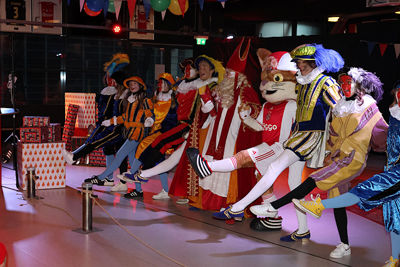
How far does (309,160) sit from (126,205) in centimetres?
239

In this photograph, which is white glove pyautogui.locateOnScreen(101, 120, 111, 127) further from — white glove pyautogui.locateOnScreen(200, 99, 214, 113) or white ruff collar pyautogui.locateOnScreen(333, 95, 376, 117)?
white ruff collar pyautogui.locateOnScreen(333, 95, 376, 117)

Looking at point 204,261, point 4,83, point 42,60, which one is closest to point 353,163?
point 204,261

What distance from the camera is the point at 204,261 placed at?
4371 millimetres

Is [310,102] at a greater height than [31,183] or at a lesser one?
greater

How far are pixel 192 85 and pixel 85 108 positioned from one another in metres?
4.51

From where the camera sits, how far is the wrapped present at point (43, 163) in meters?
7.01

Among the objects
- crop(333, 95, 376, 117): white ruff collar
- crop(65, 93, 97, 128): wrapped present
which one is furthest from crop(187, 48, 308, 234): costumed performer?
crop(65, 93, 97, 128): wrapped present

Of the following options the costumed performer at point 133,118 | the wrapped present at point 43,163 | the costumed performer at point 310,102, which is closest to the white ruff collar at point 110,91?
the costumed performer at point 133,118

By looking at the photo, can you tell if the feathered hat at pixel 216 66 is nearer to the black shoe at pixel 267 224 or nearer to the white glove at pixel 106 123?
the black shoe at pixel 267 224

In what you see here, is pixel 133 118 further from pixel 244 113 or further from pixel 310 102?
pixel 310 102

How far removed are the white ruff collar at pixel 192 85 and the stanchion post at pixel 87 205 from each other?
154 cm

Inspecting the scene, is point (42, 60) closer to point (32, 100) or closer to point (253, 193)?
point (32, 100)

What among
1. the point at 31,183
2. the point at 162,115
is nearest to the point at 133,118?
the point at 162,115

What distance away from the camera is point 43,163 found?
7098 mm
